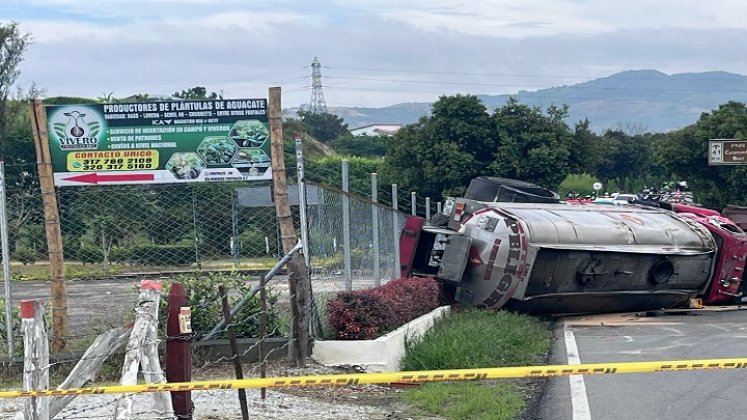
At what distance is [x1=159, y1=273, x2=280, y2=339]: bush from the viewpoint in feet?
37.9

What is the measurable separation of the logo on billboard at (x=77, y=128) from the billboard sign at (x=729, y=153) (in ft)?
86.2

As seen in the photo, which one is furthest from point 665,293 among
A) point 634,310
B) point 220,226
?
point 220,226

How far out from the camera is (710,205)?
4284 centimetres

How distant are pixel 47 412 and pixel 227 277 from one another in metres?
5.57

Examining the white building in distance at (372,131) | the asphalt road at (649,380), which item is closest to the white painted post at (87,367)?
the asphalt road at (649,380)

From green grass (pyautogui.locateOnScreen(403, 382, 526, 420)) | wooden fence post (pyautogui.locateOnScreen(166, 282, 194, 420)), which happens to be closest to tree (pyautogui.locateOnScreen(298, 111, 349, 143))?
green grass (pyautogui.locateOnScreen(403, 382, 526, 420))

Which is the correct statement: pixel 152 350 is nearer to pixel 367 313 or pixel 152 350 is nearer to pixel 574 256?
pixel 367 313

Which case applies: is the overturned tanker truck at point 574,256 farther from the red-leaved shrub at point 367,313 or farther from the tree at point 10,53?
the tree at point 10,53

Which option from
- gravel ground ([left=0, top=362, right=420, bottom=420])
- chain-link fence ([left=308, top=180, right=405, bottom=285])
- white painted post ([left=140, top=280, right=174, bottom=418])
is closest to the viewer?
white painted post ([left=140, top=280, right=174, bottom=418])

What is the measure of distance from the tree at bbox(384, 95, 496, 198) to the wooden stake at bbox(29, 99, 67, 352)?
28.0m

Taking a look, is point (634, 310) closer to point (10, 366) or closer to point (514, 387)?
point (514, 387)

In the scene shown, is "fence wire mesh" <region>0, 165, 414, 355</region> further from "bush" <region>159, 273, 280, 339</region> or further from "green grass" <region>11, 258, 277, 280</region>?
"bush" <region>159, 273, 280, 339</region>

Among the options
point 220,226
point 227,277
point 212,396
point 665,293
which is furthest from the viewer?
point 665,293

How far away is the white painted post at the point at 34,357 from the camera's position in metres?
Result: 6.71
